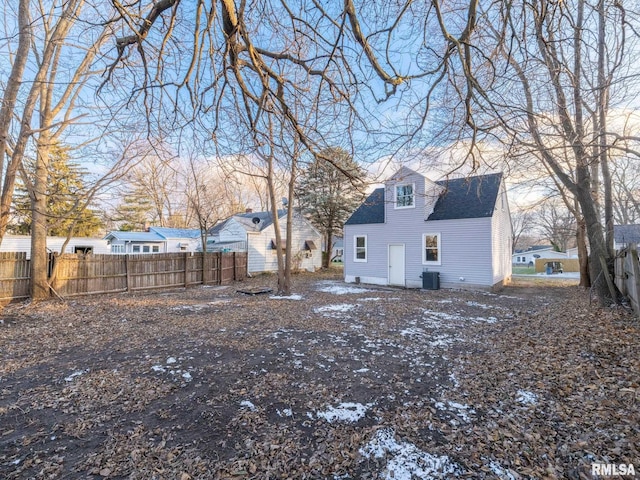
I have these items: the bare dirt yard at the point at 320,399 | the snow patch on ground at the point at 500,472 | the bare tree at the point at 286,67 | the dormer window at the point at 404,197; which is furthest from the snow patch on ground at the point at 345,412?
the dormer window at the point at 404,197

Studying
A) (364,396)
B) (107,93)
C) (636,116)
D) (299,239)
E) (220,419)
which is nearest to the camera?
(220,419)

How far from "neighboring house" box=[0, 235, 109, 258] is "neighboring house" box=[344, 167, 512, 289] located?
1519 centimetres

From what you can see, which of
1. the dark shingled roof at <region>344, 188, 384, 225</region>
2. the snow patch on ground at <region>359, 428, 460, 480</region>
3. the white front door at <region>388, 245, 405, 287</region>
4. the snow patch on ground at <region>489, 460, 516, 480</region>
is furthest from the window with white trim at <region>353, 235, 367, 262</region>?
the snow patch on ground at <region>489, 460, 516, 480</region>

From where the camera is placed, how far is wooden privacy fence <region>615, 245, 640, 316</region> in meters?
5.23

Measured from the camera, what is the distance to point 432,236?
12.8m

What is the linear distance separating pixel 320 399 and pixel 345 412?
1.17 feet

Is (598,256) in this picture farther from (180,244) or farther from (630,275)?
(180,244)

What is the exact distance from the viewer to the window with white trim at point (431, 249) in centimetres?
1268

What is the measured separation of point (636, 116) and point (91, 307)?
12.9m

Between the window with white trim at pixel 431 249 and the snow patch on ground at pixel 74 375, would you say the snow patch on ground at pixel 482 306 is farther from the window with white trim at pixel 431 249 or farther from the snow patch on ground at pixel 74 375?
the snow patch on ground at pixel 74 375

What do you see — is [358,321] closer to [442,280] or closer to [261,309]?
[261,309]

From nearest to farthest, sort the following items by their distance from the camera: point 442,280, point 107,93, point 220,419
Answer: point 220,419 → point 107,93 → point 442,280

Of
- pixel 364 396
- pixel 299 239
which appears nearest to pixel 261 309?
pixel 364 396

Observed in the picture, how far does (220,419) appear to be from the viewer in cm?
287
